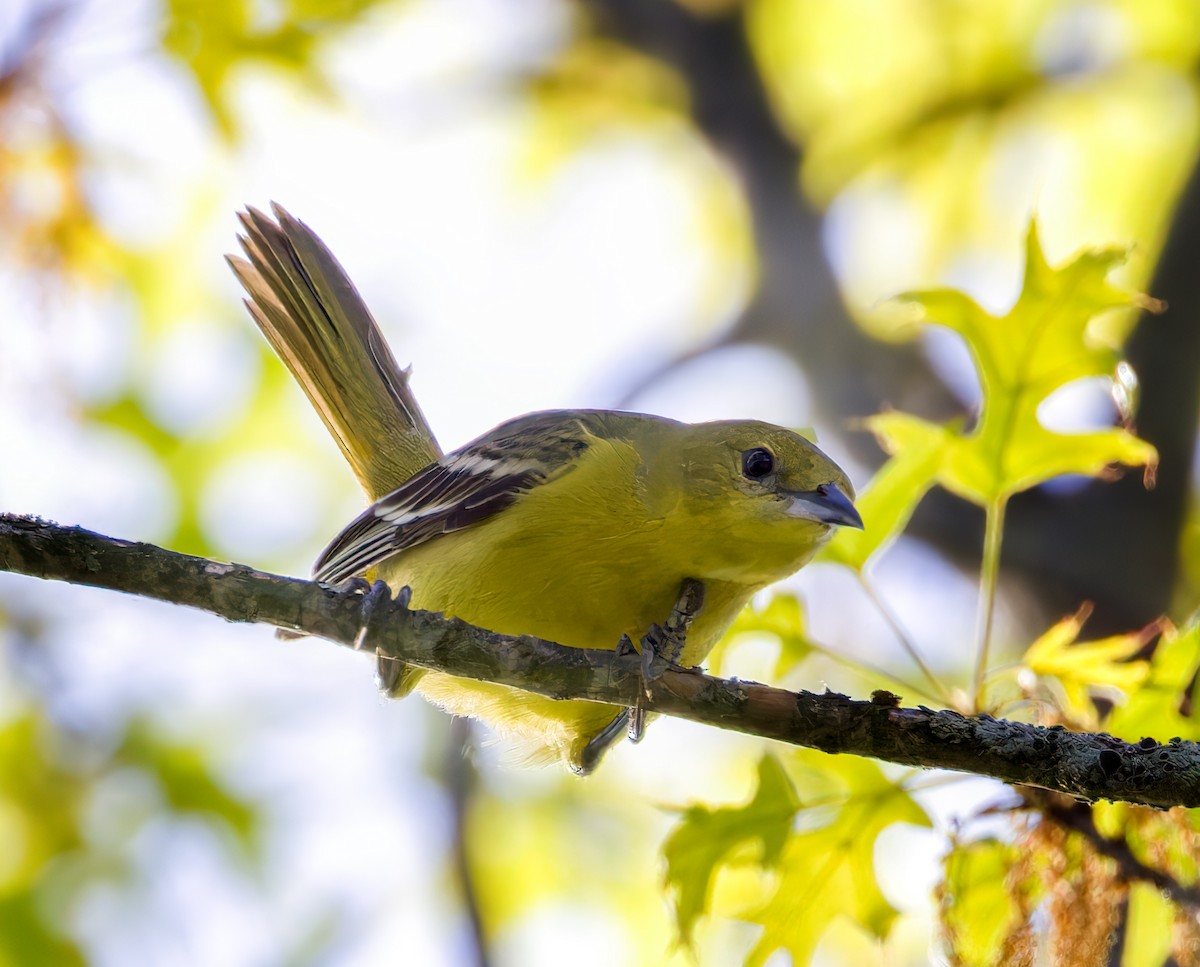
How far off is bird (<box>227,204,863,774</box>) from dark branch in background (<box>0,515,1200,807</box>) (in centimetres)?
69

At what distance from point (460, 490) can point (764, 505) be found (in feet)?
3.85

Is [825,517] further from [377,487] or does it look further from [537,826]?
[537,826]

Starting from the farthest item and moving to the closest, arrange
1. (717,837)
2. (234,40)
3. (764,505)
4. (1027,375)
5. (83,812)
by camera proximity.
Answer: (83,812) < (234,40) < (764,505) < (1027,375) < (717,837)

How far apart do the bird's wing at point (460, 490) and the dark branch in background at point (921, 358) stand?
232cm

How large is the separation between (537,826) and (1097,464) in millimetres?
5394

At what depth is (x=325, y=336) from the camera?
17.4 feet

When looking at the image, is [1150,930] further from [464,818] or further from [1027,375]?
[464,818]

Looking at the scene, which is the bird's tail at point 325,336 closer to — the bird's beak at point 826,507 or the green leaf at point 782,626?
the bird's beak at point 826,507

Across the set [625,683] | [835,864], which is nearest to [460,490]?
[625,683]

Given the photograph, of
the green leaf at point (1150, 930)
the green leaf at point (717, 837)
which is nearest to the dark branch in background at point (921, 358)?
the green leaf at point (1150, 930)

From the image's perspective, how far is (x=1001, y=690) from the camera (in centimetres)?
408

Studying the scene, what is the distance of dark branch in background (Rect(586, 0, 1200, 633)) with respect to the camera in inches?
214

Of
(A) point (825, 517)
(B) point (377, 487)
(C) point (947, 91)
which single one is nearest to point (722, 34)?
(C) point (947, 91)

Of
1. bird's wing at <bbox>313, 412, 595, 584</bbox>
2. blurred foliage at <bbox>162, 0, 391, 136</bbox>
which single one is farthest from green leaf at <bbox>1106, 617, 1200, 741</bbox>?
blurred foliage at <bbox>162, 0, 391, 136</bbox>
